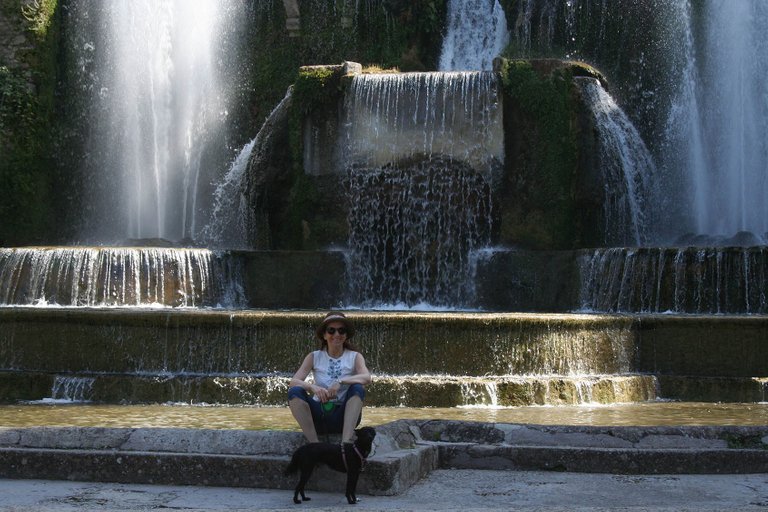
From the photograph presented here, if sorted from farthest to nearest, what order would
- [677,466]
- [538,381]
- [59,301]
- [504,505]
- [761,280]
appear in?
[59,301] < [761,280] < [538,381] < [677,466] < [504,505]

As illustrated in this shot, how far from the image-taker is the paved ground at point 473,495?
211 inches

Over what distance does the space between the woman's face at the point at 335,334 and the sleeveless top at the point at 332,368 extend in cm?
7

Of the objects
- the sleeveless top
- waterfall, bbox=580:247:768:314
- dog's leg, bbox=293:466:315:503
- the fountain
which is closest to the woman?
the sleeveless top

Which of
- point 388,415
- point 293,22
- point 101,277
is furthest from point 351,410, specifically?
point 293,22

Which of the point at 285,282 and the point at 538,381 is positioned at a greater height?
the point at 285,282

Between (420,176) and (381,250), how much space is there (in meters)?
1.21

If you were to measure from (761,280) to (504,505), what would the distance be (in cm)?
849

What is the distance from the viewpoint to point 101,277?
14.4 m

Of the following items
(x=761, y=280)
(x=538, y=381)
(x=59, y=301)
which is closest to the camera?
(x=538, y=381)

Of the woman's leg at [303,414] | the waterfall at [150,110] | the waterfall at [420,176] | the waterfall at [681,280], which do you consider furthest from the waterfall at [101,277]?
the woman's leg at [303,414]

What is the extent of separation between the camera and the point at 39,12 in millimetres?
19625

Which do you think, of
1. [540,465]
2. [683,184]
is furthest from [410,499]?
[683,184]

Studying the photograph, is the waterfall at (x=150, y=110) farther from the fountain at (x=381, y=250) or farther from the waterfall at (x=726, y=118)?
the waterfall at (x=726, y=118)

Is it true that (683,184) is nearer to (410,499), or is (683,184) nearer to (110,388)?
(110,388)
